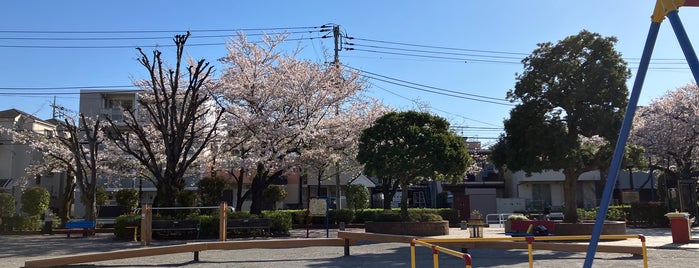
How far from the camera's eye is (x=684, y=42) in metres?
5.12

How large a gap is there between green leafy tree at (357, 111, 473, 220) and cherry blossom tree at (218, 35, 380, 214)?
150 inches

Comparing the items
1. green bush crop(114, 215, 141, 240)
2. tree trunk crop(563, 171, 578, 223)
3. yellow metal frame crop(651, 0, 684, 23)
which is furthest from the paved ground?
yellow metal frame crop(651, 0, 684, 23)

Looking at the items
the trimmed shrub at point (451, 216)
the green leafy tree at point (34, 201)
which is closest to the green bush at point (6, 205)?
the green leafy tree at point (34, 201)

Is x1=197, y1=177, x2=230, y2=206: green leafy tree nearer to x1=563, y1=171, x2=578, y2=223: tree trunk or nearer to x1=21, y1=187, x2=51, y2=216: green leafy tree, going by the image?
A: x1=21, y1=187, x2=51, y2=216: green leafy tree

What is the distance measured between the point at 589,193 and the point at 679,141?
1803cm

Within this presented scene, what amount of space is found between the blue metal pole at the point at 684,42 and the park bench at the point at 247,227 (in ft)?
53.3

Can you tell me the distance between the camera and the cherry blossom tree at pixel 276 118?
2323 cm

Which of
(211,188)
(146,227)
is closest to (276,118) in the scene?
(211,188)

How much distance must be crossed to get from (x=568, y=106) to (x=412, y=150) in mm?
5505

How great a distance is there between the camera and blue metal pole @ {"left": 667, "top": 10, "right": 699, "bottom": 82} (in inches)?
195

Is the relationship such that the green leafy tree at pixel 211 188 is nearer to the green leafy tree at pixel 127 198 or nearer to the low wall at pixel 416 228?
the green leafy tree at pixel 127 198

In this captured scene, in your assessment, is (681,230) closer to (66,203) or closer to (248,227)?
(248,227)

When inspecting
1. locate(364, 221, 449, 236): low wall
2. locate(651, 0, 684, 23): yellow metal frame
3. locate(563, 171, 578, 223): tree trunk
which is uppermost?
locate(651, 0, 684, 23): yellow metal frame

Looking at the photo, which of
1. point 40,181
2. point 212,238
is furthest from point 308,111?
point 40,181
